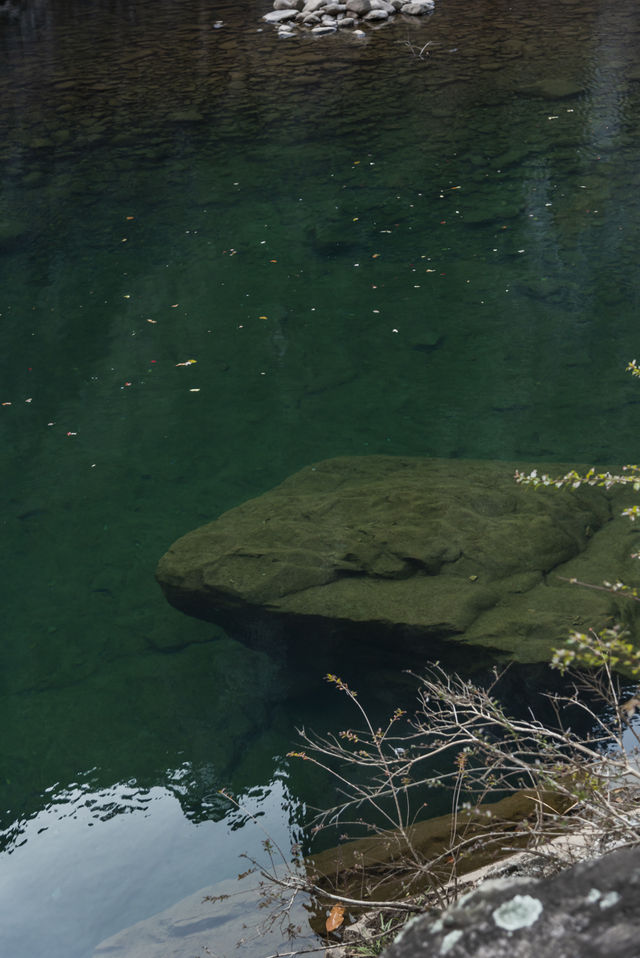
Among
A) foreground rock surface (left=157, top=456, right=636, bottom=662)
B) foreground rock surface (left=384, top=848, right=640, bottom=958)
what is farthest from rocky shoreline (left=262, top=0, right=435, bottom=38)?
foreground rock surface (left=384, top=848, right=640, bottom=958)

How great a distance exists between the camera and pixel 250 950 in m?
2.63

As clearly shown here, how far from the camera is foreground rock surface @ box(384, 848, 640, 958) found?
0.86 m

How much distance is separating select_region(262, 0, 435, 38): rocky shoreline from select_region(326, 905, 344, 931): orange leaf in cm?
1598

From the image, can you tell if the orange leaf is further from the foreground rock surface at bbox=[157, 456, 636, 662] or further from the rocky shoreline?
the rocky shoreline

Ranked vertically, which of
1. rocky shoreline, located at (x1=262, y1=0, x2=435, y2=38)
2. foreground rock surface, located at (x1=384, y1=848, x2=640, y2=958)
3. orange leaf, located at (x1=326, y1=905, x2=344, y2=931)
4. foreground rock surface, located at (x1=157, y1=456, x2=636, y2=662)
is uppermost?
rocky shoreline, located at (x1=262, y1=0, x2=435, y2=38)

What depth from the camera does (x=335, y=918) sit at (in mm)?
2693

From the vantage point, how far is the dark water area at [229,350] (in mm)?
3598

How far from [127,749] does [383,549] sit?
60.7 inches

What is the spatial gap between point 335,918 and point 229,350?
476cm

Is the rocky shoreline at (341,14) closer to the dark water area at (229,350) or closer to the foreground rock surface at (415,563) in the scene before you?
the dark water area at (229,350)

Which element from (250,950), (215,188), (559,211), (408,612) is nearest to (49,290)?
(215,188)

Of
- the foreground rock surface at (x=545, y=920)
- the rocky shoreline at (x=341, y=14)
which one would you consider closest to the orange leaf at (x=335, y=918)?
the foreground rock surface at (x=545, y=920)

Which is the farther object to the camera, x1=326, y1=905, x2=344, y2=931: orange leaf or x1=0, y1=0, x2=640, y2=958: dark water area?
x1=0, y1=0, x2=640, y2=958: dark water area

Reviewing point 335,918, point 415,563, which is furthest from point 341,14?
point 335,918
